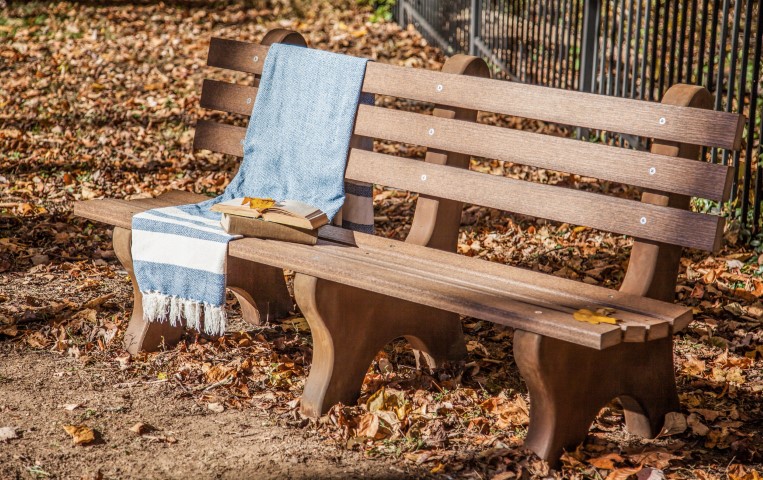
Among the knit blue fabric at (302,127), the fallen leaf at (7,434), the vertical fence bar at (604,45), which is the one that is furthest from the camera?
the vertical fence bar at (604,45)

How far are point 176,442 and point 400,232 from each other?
2.94 meters

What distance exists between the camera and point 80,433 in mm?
3523

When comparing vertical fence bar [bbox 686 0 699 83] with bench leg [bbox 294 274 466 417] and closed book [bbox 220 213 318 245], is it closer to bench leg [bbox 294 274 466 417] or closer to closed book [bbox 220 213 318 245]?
bench leg [bbox 294 274 466 417]

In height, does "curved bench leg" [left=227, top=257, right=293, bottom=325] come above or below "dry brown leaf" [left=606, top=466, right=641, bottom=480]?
above

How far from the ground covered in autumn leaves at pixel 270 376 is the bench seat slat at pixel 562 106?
1.06m

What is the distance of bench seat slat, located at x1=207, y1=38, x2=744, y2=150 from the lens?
3.30m

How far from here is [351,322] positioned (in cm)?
374

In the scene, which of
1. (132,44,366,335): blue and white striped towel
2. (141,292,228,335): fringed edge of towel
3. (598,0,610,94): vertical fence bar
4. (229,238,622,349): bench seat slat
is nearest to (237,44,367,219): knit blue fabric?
(132,44,366,335): blue and white striped towel

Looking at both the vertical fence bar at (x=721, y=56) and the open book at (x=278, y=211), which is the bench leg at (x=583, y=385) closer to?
the open book at (x=278, y=211)

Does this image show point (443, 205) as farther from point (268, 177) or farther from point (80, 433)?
point (80, 433)

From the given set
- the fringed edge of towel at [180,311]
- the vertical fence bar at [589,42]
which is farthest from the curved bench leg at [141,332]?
the vertical fence bar at [589,42]

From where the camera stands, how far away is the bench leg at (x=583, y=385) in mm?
3158

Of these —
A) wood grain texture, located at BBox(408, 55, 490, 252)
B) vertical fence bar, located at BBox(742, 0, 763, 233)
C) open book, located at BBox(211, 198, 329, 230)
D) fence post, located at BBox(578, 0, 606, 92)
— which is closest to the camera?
open book, located at BBox(211, 198, 329, 230)

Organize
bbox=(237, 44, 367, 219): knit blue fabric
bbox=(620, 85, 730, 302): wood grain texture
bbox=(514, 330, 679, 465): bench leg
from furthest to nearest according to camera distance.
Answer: bbox=(237, 44, 367, 219): knit blue fabric → bbox=(620, 85, 730, 302): wood grain texture → bbox=(514, 330, 679, 465): bench leg
